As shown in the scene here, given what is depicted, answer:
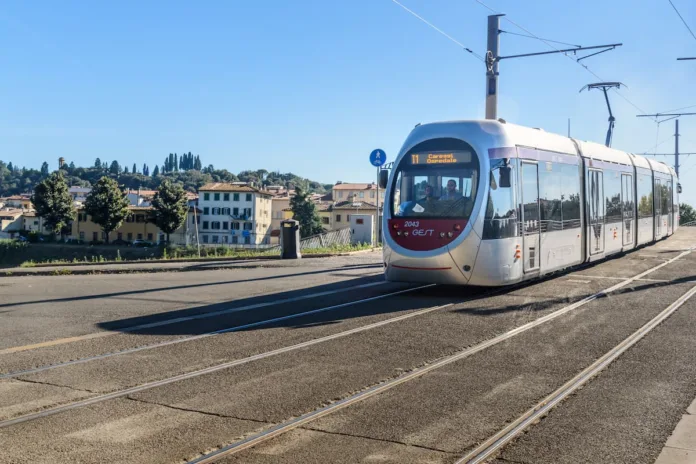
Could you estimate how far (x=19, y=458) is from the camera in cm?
500

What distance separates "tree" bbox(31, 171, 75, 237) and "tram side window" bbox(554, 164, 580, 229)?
3522 inches

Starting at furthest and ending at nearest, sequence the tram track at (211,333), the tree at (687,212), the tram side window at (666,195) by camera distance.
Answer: the tree at (687,212) → the tram side window at (666,195) → the tram track at (211,333)

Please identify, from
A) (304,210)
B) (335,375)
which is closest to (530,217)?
(335,375)

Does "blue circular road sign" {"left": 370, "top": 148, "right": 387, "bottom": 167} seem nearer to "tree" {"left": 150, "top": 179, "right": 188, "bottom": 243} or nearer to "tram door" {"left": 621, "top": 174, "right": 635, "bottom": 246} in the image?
"tram door" {"left": 621, "top": 174, "right": 635, "bottom": 246}

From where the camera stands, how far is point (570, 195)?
1678cm

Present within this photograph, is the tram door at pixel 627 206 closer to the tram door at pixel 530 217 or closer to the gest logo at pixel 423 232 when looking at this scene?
the tram door at pixel 530 217

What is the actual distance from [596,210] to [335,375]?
13.1m

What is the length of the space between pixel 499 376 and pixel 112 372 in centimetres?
400

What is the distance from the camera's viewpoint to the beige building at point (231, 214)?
119438 mm

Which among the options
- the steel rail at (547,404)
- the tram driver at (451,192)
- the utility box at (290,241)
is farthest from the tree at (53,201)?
the steel rail at (547,404)

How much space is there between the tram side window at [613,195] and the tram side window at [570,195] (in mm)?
2743

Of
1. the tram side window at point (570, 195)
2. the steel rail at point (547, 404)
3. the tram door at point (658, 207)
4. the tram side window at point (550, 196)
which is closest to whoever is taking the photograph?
the steel rail at point (547, 404)

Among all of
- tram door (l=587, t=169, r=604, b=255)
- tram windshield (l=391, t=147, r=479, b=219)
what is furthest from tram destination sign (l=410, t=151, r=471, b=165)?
tram door (l=587, t=169, r=604, b=255)

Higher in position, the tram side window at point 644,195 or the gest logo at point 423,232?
the tram side window at point 644,195
